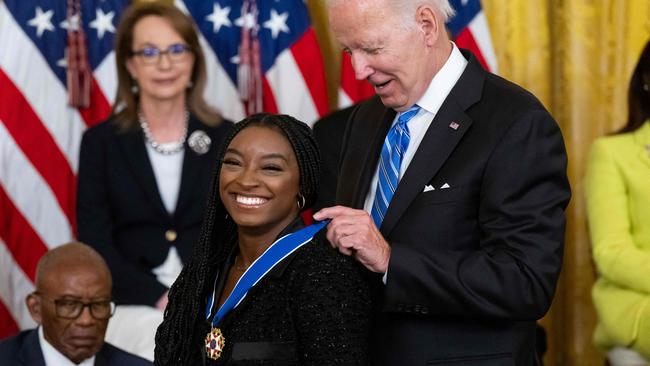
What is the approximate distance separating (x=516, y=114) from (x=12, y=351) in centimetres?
181

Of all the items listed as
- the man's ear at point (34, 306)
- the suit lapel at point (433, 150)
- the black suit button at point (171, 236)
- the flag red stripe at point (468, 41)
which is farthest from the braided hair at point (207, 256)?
the flag red stripe at point (468, 41)

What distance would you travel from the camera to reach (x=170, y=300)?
9.95 feet

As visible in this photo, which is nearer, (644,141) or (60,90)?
(644,141)

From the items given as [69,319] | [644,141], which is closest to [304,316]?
[69,319]

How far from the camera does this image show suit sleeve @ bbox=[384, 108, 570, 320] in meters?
2.99

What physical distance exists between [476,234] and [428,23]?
1.86ft

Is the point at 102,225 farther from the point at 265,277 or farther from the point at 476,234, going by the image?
the point at 265,277

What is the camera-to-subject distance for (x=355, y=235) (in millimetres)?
2797

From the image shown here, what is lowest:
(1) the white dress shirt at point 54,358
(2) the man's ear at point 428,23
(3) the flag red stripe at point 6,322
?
(3) the flag red stripe at point 6,322

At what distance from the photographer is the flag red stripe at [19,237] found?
18.4ft

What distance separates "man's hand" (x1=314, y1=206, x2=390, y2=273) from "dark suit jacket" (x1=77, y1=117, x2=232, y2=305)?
7.31ft

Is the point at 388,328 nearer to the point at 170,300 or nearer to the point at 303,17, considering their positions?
the point at 170,300

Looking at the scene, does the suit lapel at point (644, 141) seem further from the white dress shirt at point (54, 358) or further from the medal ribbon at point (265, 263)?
the medal ribbon at point (265, 263)

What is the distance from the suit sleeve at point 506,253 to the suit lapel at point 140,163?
88.6 inches
